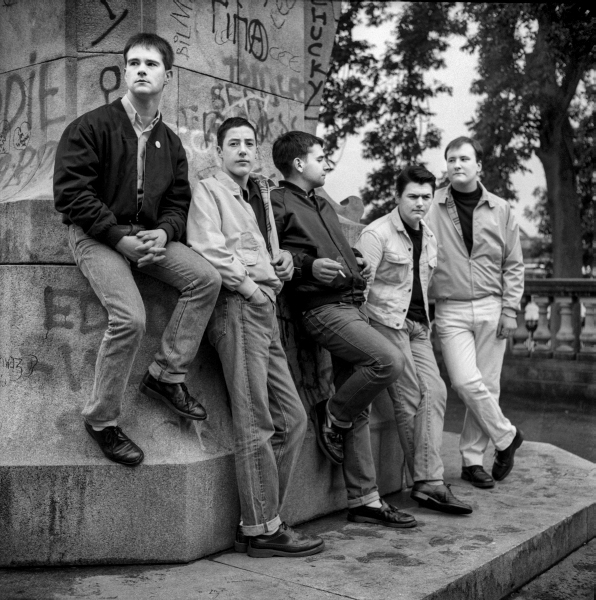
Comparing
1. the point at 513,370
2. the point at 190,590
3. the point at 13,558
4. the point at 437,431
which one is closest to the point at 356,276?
the point at 437,431

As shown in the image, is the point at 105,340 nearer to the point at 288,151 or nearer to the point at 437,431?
the point at 288,151

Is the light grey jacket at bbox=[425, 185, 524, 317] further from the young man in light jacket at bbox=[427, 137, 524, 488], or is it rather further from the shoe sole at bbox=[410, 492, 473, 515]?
the shoe sole at bbox=[410, 492, 473, 515]

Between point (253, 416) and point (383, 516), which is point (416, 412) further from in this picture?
point (253, 416)

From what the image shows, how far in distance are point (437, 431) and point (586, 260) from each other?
60.7 feet

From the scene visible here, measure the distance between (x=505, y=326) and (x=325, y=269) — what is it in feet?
5.30

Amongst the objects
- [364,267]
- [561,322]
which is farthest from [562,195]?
[364,267]

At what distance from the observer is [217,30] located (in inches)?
186

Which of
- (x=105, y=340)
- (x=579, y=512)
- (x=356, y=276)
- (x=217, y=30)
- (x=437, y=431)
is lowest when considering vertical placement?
(x=579, y=512)

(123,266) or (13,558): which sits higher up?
(123,266)

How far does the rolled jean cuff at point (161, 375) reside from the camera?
368 centimetres

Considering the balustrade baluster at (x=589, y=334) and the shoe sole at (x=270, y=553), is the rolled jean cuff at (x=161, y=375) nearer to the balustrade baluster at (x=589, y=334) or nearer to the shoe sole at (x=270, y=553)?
the shoe sole at (x=270, y=553)

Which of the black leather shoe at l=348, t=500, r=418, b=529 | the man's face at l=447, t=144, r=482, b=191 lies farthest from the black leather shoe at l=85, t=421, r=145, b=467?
the man's face at l=447, t=144, r=482, b=191

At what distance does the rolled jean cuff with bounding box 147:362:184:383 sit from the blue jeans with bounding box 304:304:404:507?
2.90 ft

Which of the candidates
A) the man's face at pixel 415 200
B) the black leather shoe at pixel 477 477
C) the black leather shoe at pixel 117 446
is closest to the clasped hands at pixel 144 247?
the black leather shoe at pixel 117 446
